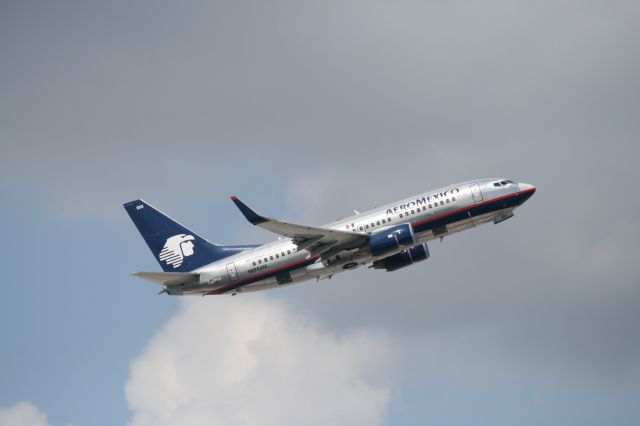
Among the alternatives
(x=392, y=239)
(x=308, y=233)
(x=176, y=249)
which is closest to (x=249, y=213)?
(x=308, y=233)

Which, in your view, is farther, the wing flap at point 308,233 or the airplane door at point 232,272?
the airplane door at point 232,272

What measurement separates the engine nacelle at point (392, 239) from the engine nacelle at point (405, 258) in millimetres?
6058

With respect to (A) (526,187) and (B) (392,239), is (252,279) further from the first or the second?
(A) (526,187)

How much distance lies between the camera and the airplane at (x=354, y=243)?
84.5 meters

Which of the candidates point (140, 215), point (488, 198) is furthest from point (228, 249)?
point (488, 198)

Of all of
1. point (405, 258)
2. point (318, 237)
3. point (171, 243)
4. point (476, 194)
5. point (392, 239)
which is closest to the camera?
point (392, 239)

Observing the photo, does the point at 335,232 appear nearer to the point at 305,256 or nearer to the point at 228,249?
the point at 305,256

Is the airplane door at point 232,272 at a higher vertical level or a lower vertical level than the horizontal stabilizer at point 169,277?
lower

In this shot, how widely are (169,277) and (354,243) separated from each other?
655 inches

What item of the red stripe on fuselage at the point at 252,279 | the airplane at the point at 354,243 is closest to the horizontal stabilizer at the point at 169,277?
the airplane at the point at 354,243

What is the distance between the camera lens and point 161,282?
8806 cm

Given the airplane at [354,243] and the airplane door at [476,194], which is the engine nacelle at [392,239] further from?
the airplane door at [476,194]

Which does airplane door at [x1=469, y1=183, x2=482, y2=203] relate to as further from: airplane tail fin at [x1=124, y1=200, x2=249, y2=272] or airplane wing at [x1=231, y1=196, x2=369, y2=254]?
airplane tail fin at [x1=124, y1=200, x2=249, y2=272]

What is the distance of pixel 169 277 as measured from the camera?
87.4 m
